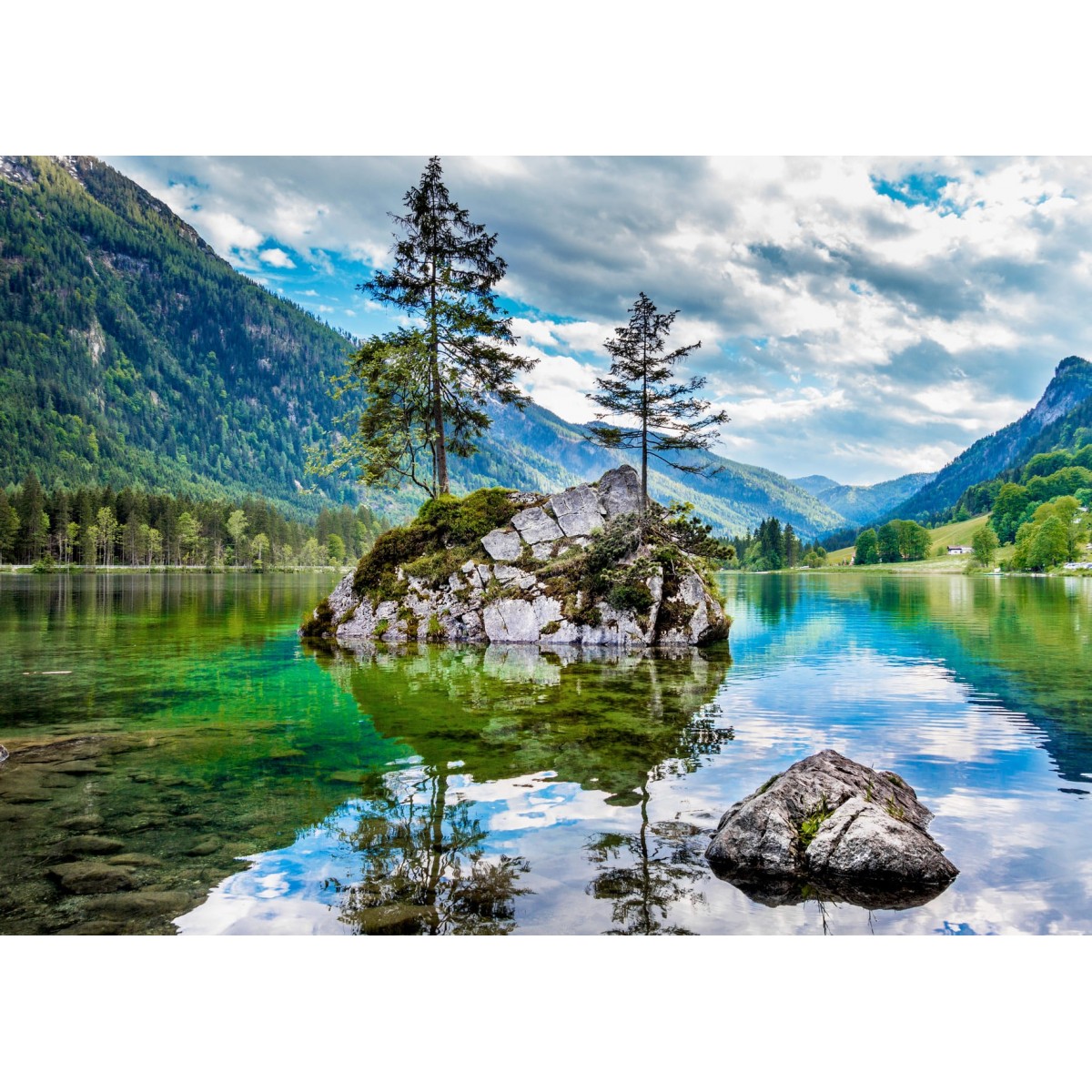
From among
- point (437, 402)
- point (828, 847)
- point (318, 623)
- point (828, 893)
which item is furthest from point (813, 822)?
point (437, 402)

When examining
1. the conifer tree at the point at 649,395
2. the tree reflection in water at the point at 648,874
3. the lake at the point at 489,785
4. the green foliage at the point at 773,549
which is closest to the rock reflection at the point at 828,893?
the lake at the point at 489,785

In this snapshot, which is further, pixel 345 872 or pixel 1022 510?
pixel 1022 510

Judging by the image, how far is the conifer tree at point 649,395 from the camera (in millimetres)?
30938

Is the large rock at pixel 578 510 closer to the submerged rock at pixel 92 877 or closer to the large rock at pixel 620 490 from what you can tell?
the large rock at pixel 620 490

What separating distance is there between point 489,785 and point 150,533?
150m

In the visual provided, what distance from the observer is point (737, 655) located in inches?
936

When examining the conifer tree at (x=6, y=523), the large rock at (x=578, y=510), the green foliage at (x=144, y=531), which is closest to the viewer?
the large rock at (x=578, y=510)

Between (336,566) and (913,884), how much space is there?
184690 mm

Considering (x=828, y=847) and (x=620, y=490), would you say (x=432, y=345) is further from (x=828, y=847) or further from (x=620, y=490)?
(x=828, y=847)

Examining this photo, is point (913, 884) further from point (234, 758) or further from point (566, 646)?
point (566, 646)

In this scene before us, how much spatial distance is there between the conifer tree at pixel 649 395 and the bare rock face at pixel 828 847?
928 inches

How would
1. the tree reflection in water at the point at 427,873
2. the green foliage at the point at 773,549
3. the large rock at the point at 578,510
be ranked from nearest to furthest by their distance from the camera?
the tree reflection in water at the point at 427,873, the large rock at the point at 578,510, the green foliage at the point at 773,549

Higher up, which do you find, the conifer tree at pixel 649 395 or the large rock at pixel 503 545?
the conifer tree at pixel 649 395

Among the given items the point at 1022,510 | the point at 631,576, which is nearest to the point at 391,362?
the point at 631,576
